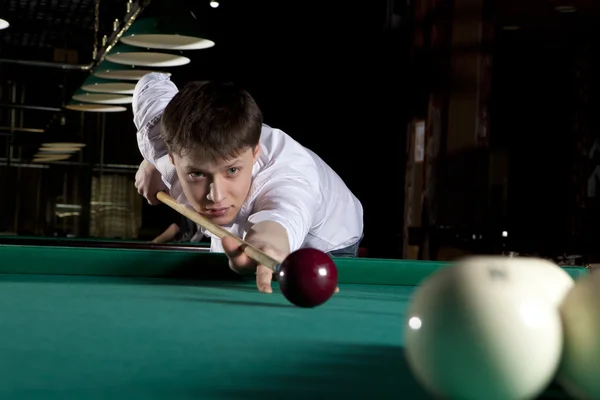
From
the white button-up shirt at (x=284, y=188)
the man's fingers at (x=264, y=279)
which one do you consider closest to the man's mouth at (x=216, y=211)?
the white button-up shirt at (x=284, y=188)

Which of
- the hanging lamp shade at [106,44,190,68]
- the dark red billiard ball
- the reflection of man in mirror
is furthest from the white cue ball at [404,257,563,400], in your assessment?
the reflection of man in mirror

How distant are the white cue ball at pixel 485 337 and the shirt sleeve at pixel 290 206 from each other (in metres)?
1.56

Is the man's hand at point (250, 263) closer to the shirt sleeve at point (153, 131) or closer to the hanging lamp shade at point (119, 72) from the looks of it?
the shirt sleeve at point (153, 131)

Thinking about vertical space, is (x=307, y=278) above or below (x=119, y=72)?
below

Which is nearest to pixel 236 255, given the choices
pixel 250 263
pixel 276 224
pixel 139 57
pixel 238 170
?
pixel 250 263

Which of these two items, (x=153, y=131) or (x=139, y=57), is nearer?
(x=153, y=131)

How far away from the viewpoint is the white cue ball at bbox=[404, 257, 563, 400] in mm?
904

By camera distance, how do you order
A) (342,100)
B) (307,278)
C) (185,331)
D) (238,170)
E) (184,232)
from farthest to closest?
1. (342,100)
2. (184,232)
3. (238,170)
4. (307,278)
5. (185,331)

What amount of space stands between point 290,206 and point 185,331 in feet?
4.32

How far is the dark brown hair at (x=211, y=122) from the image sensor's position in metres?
2.79

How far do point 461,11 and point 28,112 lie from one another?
7.80 m

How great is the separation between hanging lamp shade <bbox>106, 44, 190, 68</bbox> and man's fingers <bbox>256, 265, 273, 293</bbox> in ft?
9.75

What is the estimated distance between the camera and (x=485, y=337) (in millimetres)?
908

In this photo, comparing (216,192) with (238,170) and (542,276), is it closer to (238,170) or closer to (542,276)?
(238,170)
